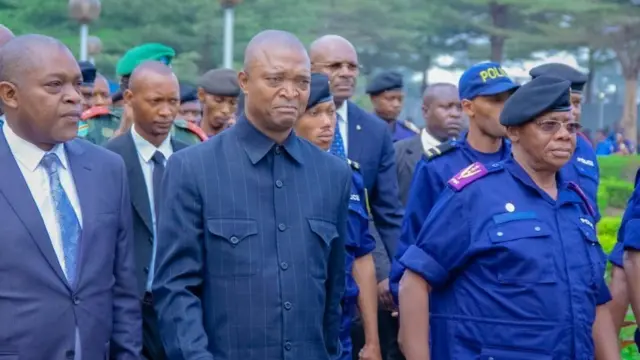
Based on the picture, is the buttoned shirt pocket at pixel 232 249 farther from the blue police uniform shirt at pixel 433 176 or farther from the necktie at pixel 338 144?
the necktie at pixel 338 144

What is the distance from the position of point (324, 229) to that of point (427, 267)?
24.3 inches

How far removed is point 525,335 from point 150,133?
2234 mm

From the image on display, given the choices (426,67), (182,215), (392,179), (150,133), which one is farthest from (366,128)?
(426,67)

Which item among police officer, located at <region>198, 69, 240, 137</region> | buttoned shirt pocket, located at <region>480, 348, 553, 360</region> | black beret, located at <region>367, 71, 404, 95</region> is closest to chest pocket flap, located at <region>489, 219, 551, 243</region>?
buttoned shirt pocket, located at <region>480, 348, 553, 360</region>

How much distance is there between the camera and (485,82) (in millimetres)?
6414

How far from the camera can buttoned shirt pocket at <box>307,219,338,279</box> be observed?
4629 millimetres

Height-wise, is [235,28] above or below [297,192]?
above

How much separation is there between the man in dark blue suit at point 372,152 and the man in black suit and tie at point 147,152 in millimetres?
1253

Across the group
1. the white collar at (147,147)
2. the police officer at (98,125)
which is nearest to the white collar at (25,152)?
the white collar at (147,147)

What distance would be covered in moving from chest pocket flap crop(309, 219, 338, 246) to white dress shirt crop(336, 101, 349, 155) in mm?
2552

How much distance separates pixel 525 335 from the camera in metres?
4.85

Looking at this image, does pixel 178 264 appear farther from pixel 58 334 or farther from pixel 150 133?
pixel 150 133

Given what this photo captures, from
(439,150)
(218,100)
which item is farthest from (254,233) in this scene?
(218,100)

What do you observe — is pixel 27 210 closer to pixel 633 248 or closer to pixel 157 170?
pixel 157 170
